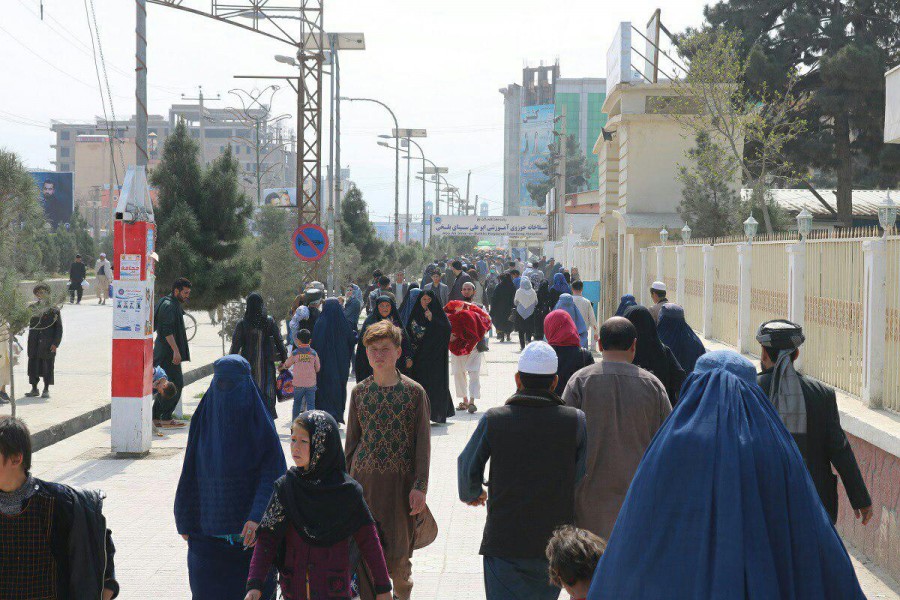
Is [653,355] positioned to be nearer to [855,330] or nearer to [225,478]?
[855,330]

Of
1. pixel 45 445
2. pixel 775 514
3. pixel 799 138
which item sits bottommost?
pixel 45 445

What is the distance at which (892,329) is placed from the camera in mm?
7340

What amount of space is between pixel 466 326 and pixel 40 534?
9.40 metres

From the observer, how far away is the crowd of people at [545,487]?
9.53ft

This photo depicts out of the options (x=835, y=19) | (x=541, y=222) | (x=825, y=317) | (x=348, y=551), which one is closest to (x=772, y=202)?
(x=835, y=19)

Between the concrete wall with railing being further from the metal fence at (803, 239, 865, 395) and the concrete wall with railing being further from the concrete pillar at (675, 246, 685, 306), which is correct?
the concrete pillar at (675, 246, 685, 306)

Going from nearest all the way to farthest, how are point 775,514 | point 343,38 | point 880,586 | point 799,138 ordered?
point 775,514, point 880,586, point 343,38, point 799,138

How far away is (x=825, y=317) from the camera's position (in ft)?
28.8

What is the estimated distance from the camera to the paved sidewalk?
13289mm

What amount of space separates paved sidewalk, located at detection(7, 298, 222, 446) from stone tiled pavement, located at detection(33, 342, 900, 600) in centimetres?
64

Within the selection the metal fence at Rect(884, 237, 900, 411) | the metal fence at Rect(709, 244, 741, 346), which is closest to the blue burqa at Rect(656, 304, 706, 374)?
the metal fence at Rect(884, 237, 900, 411)

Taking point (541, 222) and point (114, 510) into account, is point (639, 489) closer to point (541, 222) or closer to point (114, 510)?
point (114, 510)

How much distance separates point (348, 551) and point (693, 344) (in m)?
5.07

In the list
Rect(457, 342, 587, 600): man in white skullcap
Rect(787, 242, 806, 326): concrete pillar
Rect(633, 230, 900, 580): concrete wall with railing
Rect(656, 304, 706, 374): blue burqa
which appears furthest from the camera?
Rect(787, 242, 806, 326): concrete pillar
